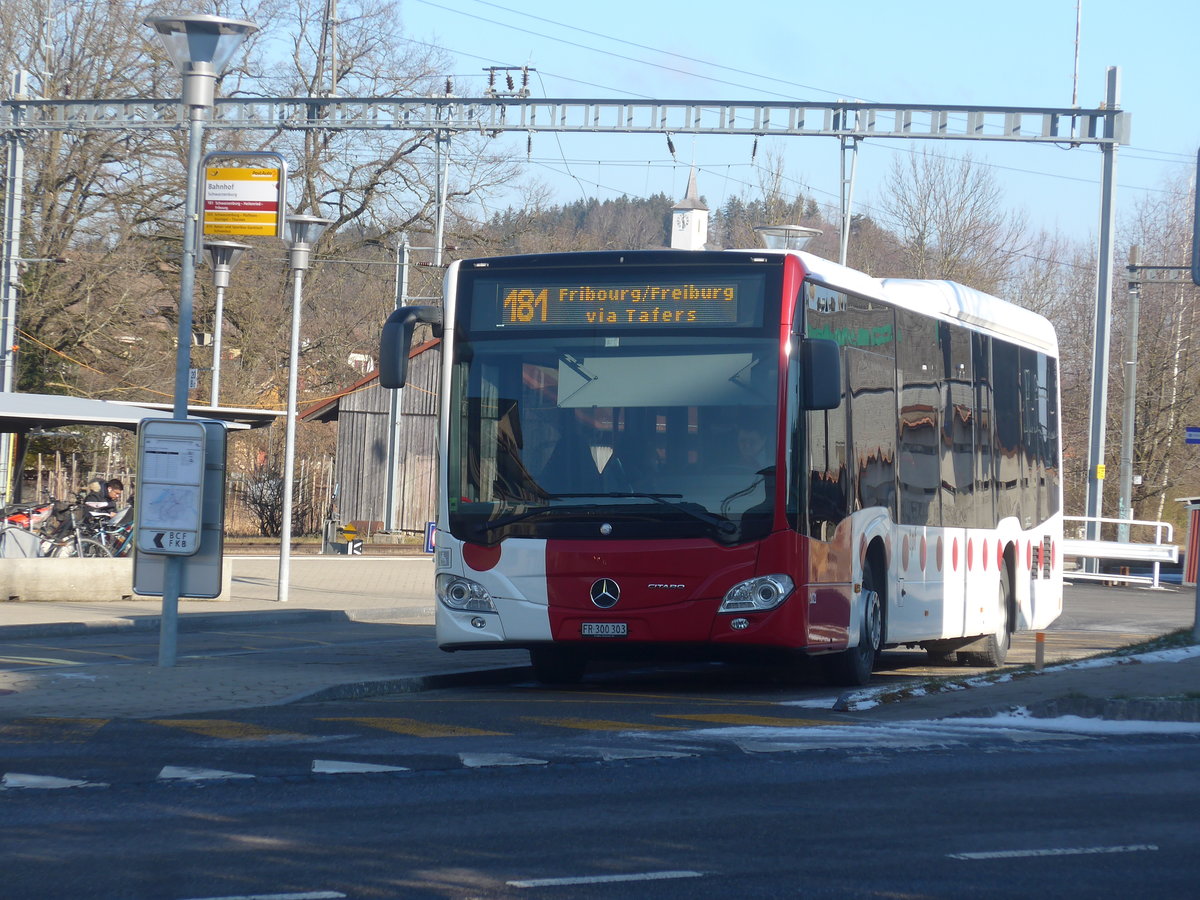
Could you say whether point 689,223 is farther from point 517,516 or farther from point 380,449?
point 380,449

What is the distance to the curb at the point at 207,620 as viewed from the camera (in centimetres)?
1603

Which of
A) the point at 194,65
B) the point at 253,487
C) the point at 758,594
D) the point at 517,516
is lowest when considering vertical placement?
the point at 758,594

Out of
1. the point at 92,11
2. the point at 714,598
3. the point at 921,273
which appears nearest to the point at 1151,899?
the point at 714,598

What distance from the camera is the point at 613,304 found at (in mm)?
11375

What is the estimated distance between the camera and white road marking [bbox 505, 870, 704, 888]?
5578 millimetres

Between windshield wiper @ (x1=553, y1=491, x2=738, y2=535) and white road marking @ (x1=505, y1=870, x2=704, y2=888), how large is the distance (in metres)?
5.24

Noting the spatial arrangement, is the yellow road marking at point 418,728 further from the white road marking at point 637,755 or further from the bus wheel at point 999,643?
the bus wheel at point 999,643

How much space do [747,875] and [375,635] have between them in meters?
12.7

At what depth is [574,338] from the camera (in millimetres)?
11328

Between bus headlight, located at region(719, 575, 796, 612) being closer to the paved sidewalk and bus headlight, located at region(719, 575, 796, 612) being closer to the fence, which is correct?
the paved sidewalk

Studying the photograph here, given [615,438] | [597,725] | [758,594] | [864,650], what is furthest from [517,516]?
[864,650]

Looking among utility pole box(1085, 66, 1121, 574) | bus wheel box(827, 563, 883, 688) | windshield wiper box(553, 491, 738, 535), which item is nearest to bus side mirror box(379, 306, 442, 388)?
windshield wiper box(553, 491, 738, 535)

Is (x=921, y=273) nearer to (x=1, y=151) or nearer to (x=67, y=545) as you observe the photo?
(x=1, y=151)

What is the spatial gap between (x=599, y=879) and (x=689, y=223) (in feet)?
57.9
